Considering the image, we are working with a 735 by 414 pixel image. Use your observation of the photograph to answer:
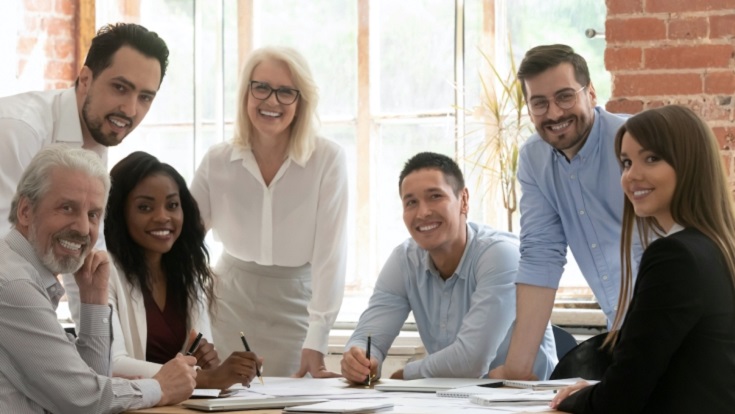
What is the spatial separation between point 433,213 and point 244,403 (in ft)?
3.95

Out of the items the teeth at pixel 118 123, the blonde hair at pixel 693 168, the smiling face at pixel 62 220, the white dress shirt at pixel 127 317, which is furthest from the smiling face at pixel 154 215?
the blonde hair at pixel 693 168

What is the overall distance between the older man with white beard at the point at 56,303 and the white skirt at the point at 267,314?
3.85ft

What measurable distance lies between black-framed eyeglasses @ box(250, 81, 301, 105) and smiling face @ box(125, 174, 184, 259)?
0.45 m

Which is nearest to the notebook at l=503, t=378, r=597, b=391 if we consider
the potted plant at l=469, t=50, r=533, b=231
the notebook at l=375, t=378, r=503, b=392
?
the notebook at l=375, t=378, r=503, b=392

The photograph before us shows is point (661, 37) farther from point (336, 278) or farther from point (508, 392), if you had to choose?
point (508, 392)

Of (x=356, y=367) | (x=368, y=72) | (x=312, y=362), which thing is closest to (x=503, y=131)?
(x=368, y=72)

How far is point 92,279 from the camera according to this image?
2.72 m

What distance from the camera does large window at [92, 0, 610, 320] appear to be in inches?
199

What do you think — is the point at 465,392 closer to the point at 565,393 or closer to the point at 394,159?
the point at 565,393

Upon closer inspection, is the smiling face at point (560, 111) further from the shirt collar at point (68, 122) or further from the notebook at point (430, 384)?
the shirt collar at point (68, 122)

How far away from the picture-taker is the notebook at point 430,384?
2863 mm

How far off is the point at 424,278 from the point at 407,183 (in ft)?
1.04

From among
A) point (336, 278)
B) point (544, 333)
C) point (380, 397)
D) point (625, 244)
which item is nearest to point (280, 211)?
point (336, 278)

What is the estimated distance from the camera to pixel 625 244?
263cm
